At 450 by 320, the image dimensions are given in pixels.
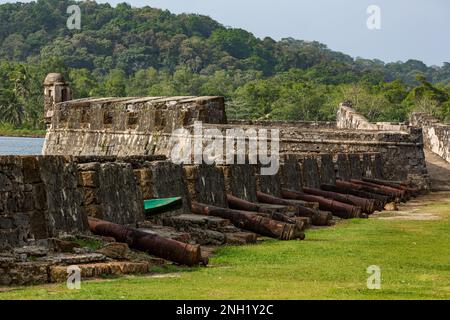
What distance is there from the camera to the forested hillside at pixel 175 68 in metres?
88.6

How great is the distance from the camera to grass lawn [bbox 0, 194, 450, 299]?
1018 cm

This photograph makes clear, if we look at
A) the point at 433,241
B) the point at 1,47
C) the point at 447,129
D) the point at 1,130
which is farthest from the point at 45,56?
the point at 433,241

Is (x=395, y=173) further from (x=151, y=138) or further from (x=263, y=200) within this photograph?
(x=263, y=200)

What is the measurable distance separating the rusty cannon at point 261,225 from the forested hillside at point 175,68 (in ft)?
215

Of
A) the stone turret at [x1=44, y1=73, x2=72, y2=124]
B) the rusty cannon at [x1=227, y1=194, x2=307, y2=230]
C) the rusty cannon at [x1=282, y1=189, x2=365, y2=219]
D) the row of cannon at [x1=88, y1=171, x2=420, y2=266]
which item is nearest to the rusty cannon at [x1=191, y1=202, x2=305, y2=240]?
the row of cannon at [x1=88, y1=171, x2=420, y2=266]

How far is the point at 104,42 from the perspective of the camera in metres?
144

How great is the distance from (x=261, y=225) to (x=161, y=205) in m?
1.81

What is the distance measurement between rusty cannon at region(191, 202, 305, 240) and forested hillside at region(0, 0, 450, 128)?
65.6 meters

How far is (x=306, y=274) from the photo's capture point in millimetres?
12328

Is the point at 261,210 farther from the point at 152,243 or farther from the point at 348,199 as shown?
the point at 348,199

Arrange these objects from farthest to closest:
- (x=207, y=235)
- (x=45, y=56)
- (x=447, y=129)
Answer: (x=45, y=56) → (x=447, y=129) → (x=207, y=235)

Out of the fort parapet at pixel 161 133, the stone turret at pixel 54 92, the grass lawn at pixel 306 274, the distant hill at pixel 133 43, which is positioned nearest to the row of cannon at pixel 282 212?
the grass lawn at pixel 306 274

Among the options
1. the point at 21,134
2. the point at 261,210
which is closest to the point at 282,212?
the point at 261,210
